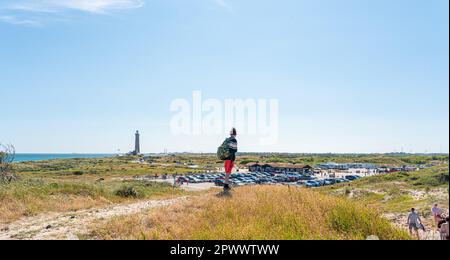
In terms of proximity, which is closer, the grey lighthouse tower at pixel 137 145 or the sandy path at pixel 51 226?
the sandy path at pixel 51 226

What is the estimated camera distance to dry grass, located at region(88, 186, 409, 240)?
7.01 metres

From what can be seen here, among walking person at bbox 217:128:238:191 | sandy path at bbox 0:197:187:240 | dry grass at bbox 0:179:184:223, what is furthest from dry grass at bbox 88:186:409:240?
dry grass at bbox 0:179:184:223

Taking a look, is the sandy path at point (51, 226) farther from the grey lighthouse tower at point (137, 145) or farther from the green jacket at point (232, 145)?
the grey lighthouse tower at point (137, 145)

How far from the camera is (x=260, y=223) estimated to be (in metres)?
7.84

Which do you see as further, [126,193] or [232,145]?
[126,193]

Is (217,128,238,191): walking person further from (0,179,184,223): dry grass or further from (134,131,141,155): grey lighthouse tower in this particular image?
(134,131,141,155): grey lighthouse tower

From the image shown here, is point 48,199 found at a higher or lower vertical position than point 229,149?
lower

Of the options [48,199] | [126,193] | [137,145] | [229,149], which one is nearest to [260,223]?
[229,149]

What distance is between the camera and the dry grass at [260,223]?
7.01 meters

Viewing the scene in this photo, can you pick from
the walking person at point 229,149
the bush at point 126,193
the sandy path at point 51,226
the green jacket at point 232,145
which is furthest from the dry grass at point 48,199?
the green jacket at point 232,145

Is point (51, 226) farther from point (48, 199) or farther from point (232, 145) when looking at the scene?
point (232, 145)
